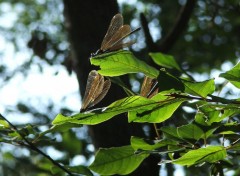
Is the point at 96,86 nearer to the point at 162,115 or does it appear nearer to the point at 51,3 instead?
the point at 162,115

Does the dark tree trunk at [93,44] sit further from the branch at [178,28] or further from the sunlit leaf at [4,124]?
the sunlit leaf at [4,124]

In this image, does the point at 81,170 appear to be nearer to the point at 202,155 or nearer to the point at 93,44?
the point at 202,155

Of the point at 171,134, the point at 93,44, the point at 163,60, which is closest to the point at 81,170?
the point at 171,134

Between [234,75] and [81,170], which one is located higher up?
[234,75]

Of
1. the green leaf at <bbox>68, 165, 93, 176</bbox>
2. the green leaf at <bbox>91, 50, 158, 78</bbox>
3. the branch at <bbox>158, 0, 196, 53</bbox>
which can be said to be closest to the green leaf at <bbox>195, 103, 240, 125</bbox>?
the green leaf at <bbox>91, 50, 158, 78</bbox>

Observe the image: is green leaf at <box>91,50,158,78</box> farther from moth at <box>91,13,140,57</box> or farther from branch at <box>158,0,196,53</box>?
branch at <box>158,0,196,53</box>

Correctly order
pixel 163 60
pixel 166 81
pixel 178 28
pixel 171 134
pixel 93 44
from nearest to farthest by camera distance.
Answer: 1. pixel 166 81
2. pixel 171 134
3. pixel 163 60
4. pixel 93 44
5. pixel 178 28

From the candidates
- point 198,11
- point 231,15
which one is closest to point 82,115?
point 231,15
